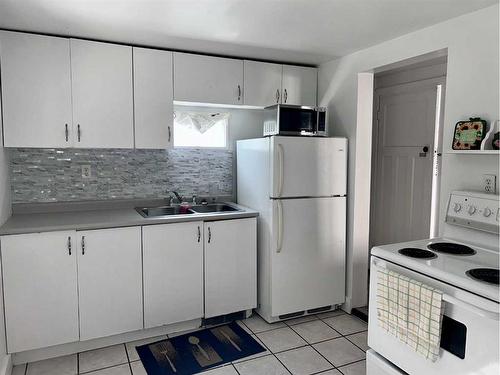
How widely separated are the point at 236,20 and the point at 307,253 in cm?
179

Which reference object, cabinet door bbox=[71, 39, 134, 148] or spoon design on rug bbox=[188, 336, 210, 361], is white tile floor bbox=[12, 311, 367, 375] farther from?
cabinet door bbox=[71, 39, 134, 148]

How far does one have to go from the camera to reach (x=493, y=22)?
2.06 metres

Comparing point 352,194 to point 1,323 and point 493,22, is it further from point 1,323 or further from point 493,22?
point 1,323

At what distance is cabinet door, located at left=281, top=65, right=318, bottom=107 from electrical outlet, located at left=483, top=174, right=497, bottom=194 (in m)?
1.70

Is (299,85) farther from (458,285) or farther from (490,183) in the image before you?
(458,285)

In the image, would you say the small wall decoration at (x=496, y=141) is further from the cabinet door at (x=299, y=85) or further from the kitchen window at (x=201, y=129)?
the kitchen window at (x=201, y=129)

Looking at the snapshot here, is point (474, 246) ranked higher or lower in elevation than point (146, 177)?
lower

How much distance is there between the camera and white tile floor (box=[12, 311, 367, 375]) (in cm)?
240

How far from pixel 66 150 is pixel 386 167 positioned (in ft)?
10.2

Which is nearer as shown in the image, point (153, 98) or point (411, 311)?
point (411, 311)

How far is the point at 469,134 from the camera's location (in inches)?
83.0

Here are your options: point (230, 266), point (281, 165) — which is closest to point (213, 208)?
point (230, 266)

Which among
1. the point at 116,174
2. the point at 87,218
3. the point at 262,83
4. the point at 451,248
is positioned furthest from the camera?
the point at 262,83

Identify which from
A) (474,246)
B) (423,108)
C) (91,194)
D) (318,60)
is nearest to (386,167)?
(423,108)
